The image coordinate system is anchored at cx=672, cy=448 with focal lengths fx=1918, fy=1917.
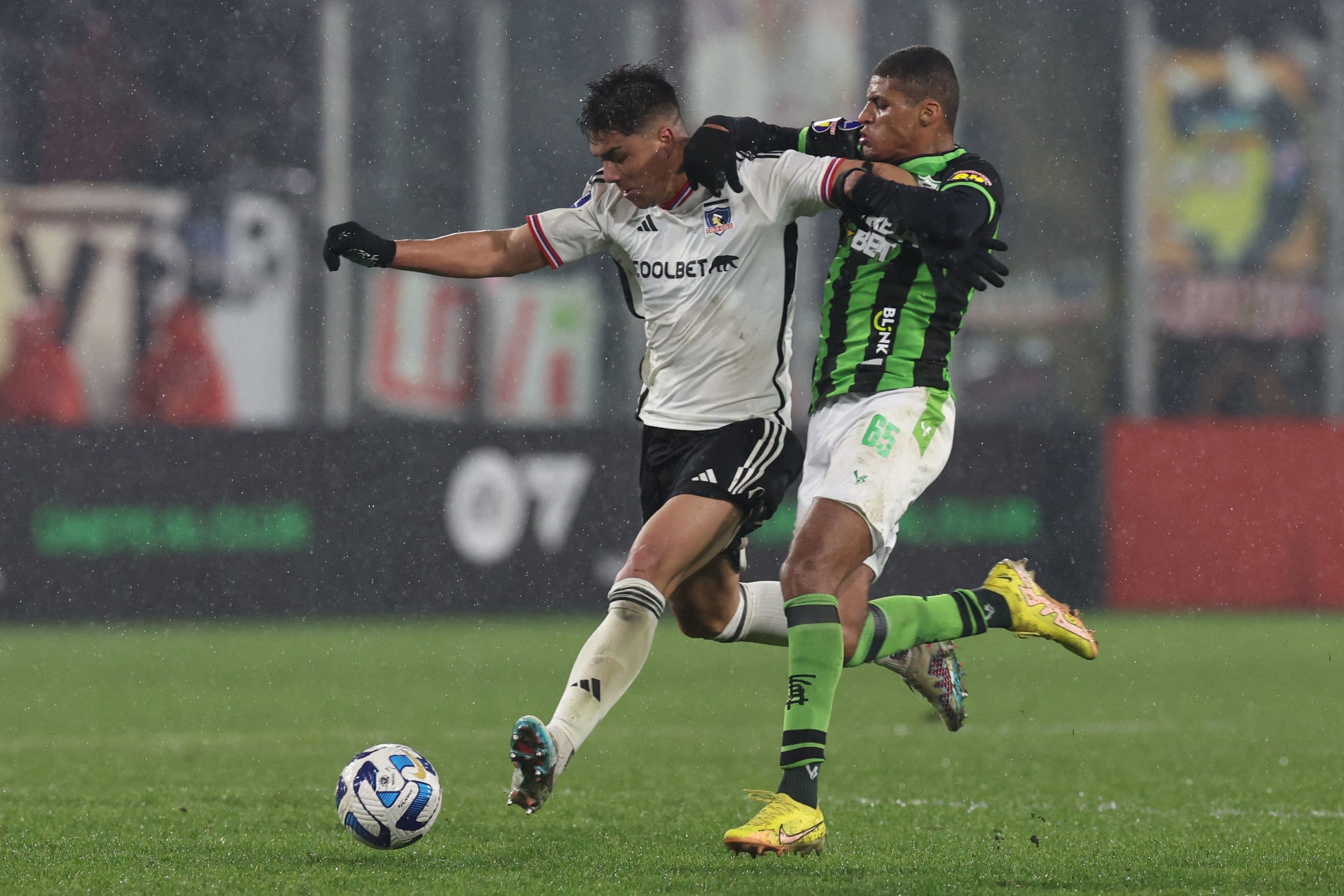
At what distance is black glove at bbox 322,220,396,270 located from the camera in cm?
543

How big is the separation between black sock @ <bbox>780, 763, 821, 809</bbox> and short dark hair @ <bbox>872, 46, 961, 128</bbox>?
194cm

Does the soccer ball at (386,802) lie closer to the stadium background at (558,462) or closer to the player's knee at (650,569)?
the stadium background at (558,462)

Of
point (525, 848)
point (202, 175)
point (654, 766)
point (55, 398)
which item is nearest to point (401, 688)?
point (654, 766)

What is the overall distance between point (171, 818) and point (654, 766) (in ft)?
6.37

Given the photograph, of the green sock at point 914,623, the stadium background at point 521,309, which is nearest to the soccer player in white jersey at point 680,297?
the green sock at point 914,623

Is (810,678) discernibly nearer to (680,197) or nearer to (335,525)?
(680,197)

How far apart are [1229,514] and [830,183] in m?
9.42

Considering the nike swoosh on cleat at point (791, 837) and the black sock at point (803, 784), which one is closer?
the nike swoosh on cleat at point (791, 837)

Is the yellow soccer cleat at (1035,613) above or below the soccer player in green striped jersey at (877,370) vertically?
below

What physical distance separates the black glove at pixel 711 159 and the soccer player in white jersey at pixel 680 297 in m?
0.07

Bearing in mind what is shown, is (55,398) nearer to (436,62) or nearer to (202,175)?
(202,175)

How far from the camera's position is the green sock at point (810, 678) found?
16.2ft

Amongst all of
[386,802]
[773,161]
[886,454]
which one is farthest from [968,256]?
[386,802]

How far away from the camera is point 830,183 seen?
5.32 meters
